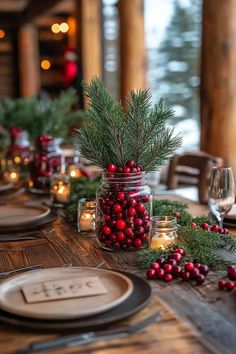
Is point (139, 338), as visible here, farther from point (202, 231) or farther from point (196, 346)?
point (202, 231)

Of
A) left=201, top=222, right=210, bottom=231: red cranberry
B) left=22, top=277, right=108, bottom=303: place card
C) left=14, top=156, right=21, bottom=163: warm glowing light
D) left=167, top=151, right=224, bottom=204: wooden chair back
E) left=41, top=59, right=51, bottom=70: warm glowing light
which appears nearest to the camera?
left=22, top=277, right=108, bottom=303: place card

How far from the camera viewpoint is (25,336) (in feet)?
3.11

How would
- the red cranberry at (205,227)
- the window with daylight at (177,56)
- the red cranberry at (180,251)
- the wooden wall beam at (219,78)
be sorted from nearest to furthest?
the red cranberry at (180,251) < the red cranberry at (205,227) < the wooden wall beam at (219,78) < the window with daylight at (177,56)

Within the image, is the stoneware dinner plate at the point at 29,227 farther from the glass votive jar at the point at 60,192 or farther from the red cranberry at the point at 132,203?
the red cranberry at the point at 132,203

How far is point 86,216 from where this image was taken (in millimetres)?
1682

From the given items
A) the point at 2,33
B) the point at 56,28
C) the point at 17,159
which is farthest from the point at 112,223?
the point at 2,33

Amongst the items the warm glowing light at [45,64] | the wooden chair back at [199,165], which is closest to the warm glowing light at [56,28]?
the warm glowing light at [45,64]

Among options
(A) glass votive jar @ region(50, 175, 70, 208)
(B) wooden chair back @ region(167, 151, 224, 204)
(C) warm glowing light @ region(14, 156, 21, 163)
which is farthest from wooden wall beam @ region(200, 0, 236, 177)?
(A) glass votive jar @ region(50, 175, 70, 208)

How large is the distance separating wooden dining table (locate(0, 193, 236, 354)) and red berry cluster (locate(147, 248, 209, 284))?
0.02 m

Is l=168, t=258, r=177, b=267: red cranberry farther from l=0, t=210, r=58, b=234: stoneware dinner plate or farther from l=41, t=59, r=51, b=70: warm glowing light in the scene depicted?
l=41, t=59, r=51, b=70: warm glowing light

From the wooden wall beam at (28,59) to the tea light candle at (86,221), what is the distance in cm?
749

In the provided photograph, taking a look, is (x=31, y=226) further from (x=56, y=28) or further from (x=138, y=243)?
(x=56, y=28)

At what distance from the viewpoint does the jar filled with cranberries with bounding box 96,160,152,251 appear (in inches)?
56.5

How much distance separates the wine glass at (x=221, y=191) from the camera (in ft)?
5.46
